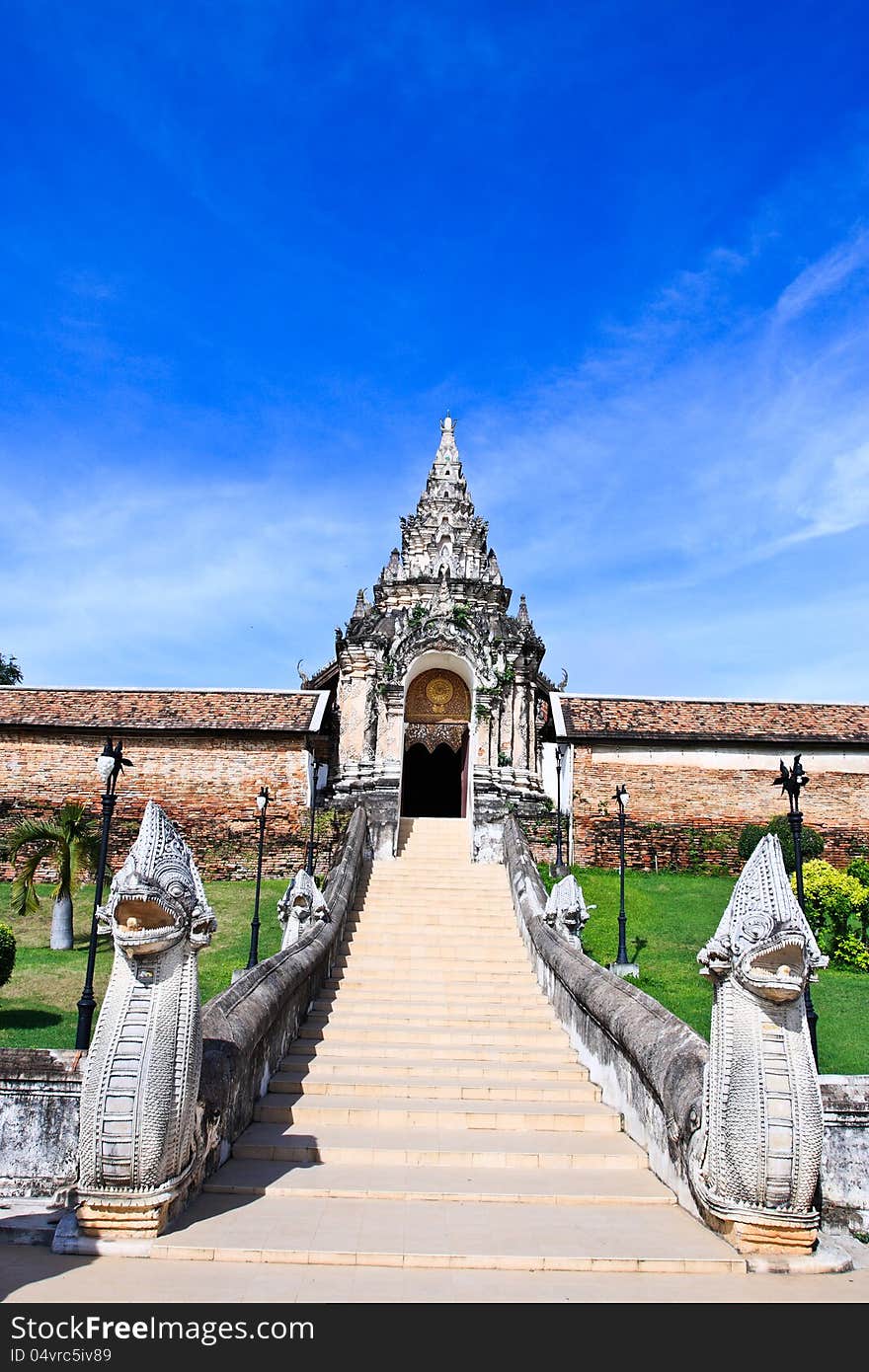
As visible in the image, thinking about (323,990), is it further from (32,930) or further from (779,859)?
(32,930)

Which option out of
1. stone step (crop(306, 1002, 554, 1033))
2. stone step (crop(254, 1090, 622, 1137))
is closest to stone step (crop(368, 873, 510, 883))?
stone step (crop(306, 1002, 554, 1033))

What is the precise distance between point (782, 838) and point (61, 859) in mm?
14726

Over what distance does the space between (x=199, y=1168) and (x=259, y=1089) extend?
7.14 ft

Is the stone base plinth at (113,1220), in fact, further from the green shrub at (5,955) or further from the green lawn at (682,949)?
the green shrub at (5,955)

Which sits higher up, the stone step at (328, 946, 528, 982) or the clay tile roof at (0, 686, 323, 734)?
the clay tile roof at (0, 686, 323, 734)

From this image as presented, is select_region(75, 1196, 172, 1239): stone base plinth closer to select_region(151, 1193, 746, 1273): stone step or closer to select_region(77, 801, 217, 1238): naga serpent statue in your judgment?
select_region(77, 801, 217, 1238): naga serpent statue

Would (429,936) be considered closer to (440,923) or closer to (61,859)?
(440,923)

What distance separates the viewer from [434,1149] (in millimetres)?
6957

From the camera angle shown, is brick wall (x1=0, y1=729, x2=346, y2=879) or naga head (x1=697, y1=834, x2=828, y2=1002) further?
brick wall (x1=0, y1=729, x2=346, y2=879)

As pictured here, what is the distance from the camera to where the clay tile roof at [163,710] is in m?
23.3

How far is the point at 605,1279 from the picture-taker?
191 inches

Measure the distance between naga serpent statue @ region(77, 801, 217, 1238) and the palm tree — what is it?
40.3 ft

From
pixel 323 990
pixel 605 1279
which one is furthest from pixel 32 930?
pixel 605 1279

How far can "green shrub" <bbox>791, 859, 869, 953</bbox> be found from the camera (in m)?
16.2
